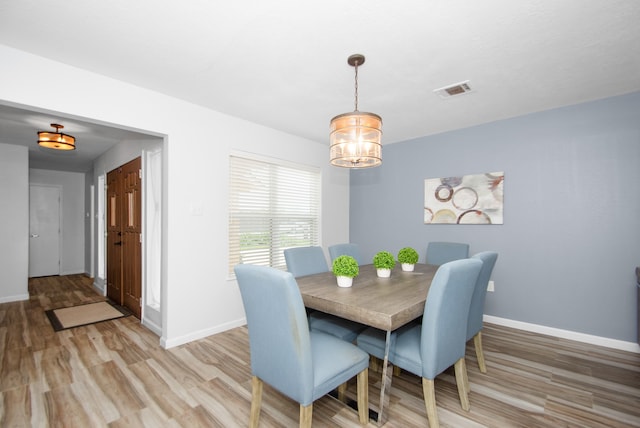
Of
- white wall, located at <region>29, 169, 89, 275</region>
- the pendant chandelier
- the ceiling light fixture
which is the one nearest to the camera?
the pendant chandelier

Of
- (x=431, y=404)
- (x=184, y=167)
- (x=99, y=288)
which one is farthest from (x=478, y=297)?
(x=99, y=288)

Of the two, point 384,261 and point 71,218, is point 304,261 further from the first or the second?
point 71,218

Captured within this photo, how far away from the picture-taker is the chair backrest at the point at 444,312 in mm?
1581

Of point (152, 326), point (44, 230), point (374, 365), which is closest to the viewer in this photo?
point (374, 365)

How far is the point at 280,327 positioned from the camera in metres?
1.44

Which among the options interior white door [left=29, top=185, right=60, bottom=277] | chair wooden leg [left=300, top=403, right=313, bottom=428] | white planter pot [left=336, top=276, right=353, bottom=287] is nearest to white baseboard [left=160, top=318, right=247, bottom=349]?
white planter pot [left=336, top=276, right=353, bottom=287]

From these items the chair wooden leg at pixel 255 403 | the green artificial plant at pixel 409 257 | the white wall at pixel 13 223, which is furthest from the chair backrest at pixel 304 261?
the white wall at pixel 13 223

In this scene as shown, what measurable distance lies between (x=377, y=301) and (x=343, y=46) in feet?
5.65

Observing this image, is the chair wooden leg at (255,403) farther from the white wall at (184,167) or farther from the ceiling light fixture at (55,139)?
the ceiling light fixture at (55,139)

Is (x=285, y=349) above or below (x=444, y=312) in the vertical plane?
below

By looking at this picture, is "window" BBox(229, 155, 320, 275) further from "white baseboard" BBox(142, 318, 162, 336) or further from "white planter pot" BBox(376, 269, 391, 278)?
"white planter pot" BBox(376, 269, 391, 278)

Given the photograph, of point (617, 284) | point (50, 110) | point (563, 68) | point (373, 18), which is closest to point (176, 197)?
point (50, 110)

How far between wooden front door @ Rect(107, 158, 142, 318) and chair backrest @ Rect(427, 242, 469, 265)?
3.56m

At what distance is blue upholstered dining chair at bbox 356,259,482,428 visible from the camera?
159 cm
